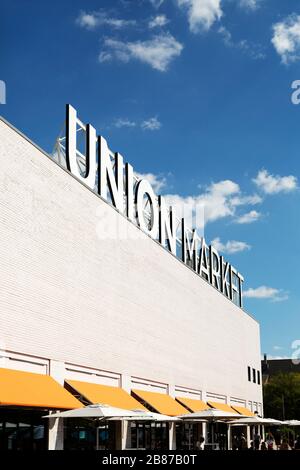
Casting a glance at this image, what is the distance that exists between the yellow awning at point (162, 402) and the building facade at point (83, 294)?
0.37 metres

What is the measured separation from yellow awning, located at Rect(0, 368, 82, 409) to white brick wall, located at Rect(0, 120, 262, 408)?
1.00 meters

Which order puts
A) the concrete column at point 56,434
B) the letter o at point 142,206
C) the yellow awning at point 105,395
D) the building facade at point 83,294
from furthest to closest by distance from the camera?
the letter o at point 142,206
the yellow awning at point 105,395
the concrete column at point 56,434
the building facade at point 83,294

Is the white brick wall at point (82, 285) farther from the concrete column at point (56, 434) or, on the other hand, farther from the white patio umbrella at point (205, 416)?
the white patio umbrella at point (205, 416)

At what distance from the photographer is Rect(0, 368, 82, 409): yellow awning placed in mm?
20297

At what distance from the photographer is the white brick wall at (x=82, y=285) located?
2345cm

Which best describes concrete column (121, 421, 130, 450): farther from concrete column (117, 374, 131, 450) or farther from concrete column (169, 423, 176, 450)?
concrete column (169, 423, 176, 450)

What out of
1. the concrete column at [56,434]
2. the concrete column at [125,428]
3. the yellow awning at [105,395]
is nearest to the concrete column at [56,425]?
the concrete column at [56,434]

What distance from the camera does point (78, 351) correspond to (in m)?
27.1

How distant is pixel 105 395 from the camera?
27.8 metres

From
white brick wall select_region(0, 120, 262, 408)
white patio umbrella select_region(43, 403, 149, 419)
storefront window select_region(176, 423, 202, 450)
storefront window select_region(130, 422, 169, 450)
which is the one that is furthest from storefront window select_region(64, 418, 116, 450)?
storefront window select_region(176, 423, 202, 450)

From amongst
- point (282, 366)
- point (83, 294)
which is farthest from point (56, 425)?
point (282, 366)

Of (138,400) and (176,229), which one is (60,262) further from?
(176,229)

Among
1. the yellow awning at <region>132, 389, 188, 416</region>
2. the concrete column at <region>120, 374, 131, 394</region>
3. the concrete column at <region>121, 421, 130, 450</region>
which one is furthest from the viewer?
the yellow awning at <region>132, 389, 188, 416</region>
